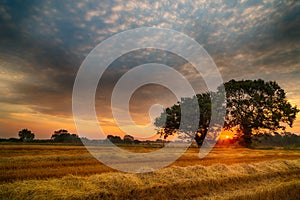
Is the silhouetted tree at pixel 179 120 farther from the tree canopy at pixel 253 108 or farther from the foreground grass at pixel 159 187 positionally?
the foreground grass at pixel 159 187

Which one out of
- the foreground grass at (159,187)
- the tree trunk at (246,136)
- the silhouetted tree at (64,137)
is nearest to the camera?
the foreground grass at (159,187)

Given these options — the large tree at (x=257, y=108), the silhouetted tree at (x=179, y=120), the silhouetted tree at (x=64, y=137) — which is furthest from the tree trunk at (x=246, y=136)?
the silhouetted tree at (x=64, y=137)

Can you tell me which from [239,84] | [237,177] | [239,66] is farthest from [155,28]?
[239,84]

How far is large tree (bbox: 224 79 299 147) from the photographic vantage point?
29359 mm

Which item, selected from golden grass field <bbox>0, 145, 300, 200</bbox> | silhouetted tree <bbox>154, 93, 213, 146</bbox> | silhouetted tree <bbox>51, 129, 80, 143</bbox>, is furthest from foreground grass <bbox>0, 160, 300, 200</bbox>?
silhouetted tree <bbox>51, 129, 80, 143</bbox>

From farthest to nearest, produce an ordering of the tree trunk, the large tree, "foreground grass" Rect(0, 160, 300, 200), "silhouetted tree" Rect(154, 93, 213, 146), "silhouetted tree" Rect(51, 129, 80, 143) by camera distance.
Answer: "silhouetted tree" Rect(51, 129, 80, 143) → "silhouetted tree" Rect(154, 93, 213, 146) → the tree trunk → the large tree → "foreground grass" Rect(0, 160, 300, 200)

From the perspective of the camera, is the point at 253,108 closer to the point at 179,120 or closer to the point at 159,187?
the point at 179,120

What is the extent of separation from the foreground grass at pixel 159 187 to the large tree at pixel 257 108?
69.4 feet

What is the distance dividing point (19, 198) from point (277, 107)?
99.2ft

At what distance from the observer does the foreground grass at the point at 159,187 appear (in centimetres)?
642

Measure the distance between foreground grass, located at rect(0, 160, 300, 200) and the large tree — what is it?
21158 millimetres

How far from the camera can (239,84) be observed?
1277 inches

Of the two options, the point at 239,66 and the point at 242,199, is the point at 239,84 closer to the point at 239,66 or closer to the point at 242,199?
the point at 239,66

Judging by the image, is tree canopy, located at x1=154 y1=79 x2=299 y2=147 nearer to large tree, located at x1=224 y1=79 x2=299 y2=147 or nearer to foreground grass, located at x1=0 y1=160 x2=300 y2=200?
large tree, located at x1=224 y1=79 x2=299 y2=147
